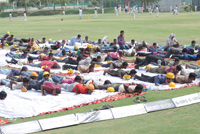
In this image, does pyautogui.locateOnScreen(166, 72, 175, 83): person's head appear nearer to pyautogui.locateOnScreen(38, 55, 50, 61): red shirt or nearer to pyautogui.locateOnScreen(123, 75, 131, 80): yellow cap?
pyautogui.locateOnScreen(123, 75, 131, 80): yellow cap

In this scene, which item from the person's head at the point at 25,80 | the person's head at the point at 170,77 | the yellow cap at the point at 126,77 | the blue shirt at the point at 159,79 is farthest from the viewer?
the yellow cap at the point at 126,77

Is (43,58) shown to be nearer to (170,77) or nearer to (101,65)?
(101,65)

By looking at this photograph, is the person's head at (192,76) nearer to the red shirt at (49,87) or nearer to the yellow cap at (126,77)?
the yellow cap at (126,77)

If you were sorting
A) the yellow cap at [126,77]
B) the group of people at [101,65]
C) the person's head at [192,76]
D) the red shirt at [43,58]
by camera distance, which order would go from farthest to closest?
the red shirt at [43,58]
the yellow cap at [126,77]
the person's head at [192,76]
the group of people at [101,65]

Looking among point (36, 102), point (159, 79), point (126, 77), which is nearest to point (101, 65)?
point (126, 77)

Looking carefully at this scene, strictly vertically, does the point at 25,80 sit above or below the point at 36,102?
above

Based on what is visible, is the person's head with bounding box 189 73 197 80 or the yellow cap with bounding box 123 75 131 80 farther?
the yellow cap with bounding box 123 75 131 80

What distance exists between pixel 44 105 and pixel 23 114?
0.81m

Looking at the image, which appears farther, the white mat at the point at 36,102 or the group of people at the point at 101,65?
the group of people at the point at 101,65

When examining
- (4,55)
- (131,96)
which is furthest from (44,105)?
(4,55)

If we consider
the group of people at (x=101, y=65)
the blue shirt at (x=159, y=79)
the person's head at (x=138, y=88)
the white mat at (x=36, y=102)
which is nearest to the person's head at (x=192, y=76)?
the group of people at (x=101, y=65)

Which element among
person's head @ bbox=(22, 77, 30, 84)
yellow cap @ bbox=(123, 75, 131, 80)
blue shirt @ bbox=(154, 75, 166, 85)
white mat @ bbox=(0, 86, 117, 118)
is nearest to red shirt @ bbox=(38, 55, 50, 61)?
yellow cap @ bbox=(123, 75, 131, 80)

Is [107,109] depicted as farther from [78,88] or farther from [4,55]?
[4,55]

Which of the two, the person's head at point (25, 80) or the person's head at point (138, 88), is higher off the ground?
the person's head at point (25, 80)
